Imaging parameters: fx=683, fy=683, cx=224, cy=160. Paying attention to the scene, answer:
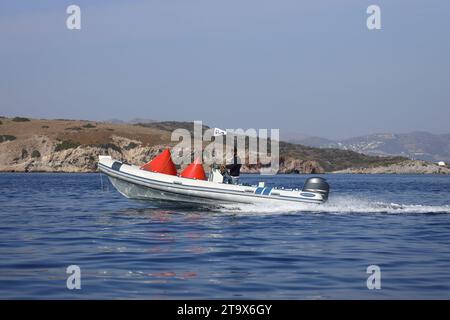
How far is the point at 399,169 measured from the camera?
162m

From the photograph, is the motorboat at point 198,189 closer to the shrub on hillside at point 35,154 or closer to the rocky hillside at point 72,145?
the rocky hillside at point 72,145

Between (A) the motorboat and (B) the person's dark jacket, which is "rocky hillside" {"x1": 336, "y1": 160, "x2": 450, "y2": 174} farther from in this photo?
(B) the person's dark jacket

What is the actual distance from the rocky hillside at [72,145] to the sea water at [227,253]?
91838 millimetres

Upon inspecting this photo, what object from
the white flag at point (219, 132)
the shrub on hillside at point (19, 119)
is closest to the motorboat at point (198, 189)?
the white flag at point (219, 132)

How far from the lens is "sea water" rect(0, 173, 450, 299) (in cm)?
1165

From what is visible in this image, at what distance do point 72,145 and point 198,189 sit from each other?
347 ft

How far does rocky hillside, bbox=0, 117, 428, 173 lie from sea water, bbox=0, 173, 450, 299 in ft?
301

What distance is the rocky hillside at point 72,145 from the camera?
12406 centimetres

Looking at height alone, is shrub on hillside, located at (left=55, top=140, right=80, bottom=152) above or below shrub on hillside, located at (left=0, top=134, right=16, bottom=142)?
below

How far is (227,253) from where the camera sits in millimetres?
15812

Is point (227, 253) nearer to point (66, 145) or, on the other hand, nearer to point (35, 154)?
point (35, 154)

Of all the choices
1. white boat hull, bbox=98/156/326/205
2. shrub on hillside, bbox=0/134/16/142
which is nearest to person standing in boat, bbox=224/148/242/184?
white boat hull, bbox=98/156/326/205
